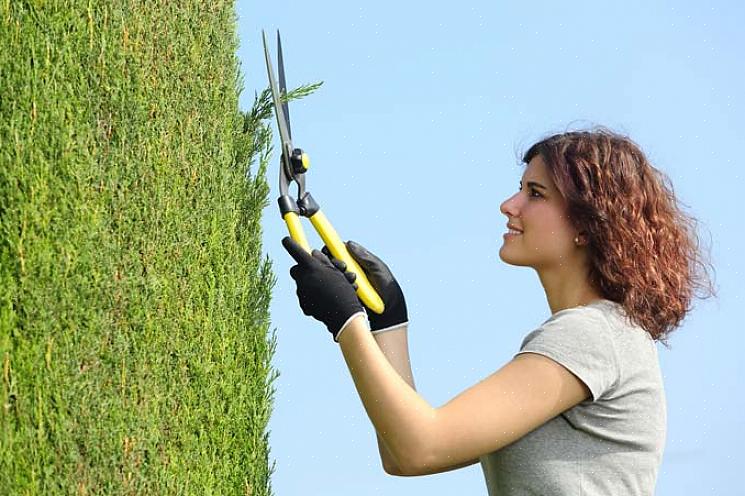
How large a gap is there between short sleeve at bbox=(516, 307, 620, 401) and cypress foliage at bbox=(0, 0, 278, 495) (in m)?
1.60

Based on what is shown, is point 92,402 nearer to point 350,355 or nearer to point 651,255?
point 350,355

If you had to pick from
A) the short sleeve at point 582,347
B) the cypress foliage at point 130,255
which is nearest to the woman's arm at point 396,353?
the cypress foliage at point 130,255

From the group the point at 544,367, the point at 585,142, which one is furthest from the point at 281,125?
the point at 544,367

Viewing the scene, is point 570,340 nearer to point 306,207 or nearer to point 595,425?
point 595,425

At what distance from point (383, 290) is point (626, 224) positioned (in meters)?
1.15

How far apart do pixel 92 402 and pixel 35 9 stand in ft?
4.75

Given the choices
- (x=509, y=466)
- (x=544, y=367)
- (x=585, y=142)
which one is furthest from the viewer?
(x=585, y=142)

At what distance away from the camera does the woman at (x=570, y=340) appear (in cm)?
312

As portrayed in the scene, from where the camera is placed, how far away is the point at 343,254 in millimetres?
4023

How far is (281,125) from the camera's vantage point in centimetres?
409

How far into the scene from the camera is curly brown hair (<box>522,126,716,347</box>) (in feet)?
11.2

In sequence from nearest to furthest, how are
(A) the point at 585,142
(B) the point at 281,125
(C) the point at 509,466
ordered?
(C) the point at 509,466
(A) the point at 585,142
(B) the point at 281,125

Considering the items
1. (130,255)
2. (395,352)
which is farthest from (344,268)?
(130,255)

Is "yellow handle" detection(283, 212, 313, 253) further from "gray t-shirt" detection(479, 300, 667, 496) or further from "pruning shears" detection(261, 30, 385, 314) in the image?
"gray t-shirt" detection(479, 300, 667, 496)
